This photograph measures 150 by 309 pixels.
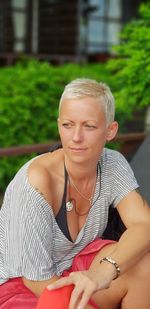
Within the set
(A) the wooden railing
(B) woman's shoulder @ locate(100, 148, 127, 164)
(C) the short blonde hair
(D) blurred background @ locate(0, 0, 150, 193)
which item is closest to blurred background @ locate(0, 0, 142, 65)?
(D) blurred background @ locate(0, 0, 150, 193)

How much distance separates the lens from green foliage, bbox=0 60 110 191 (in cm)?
555

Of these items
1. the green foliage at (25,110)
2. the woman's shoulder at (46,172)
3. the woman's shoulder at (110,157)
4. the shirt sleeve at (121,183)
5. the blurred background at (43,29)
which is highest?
the woman's shoulder at (46,172)

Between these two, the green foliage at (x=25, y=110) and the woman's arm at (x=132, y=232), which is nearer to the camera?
the woman's arm at (x=132, y=232)

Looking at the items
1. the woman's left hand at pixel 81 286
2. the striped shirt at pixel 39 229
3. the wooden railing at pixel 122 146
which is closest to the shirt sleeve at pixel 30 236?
the striped shirt at pixel 39 229

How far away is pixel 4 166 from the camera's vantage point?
551 cm

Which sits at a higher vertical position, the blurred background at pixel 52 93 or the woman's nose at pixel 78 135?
the woman's nose at pixel 78 135

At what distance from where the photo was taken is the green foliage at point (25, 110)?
555 cm

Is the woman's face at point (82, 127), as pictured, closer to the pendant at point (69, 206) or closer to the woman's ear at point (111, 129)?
the woman's ear at point (111, 129)

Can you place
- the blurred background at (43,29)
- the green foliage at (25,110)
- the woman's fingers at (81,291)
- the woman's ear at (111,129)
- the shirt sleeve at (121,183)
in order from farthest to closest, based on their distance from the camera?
the blurred background at (43,29) → the green foliage at (25,110) → the shirt sleeve at (121,183) → the woman's ear at (111,129) → the woman's fingers at (81,291)

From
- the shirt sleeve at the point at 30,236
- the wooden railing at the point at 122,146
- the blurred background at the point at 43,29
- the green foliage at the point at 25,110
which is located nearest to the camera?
the shirt sleeve at the point at 30,236

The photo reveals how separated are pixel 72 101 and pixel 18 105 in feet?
11.3

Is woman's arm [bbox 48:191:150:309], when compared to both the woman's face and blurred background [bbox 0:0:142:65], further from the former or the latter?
blurred background [bbox 0:0:142:65]

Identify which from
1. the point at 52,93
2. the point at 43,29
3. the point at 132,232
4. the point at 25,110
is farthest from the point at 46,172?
the point at 43,29

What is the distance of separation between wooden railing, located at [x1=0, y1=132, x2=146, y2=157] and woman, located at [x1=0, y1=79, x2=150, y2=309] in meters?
1.67
